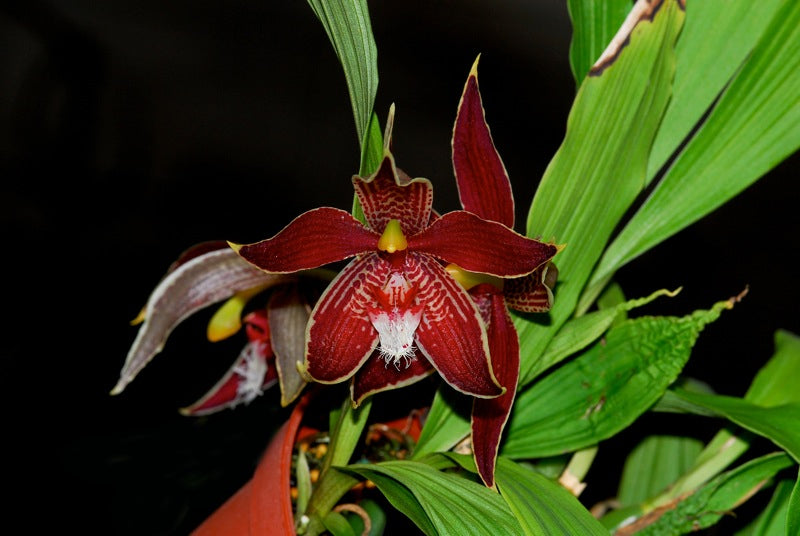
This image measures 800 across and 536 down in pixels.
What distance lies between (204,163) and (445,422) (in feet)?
5.19

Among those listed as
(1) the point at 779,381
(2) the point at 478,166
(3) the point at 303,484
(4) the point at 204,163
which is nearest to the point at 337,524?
(3) the point at 303,484

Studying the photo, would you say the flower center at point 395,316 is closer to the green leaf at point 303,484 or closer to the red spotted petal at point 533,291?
the red spotted petal at point 533,291

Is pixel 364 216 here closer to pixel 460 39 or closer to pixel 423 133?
pixel 423 133

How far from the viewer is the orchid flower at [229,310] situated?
0.81m

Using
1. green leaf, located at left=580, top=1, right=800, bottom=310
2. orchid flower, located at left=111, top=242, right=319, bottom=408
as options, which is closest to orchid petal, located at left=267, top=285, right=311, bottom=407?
orchid flower, located at left=111, top=242, right=319, bottom=408

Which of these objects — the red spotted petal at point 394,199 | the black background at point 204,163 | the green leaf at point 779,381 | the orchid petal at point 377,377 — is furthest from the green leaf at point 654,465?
the black background at point 204,163

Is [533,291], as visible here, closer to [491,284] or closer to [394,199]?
[491,284]

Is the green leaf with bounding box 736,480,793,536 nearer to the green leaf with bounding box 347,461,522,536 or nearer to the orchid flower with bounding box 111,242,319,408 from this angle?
the green leaf with bounding box 347,461,522,536

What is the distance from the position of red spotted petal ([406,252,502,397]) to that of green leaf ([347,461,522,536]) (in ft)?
0.31

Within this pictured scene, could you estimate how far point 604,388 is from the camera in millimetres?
859

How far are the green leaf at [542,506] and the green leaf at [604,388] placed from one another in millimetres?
105

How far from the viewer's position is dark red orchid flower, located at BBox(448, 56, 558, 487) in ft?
2.31

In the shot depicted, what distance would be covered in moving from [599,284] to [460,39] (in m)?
1.71

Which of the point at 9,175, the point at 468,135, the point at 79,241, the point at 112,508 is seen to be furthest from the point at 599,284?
the point at 9,175
